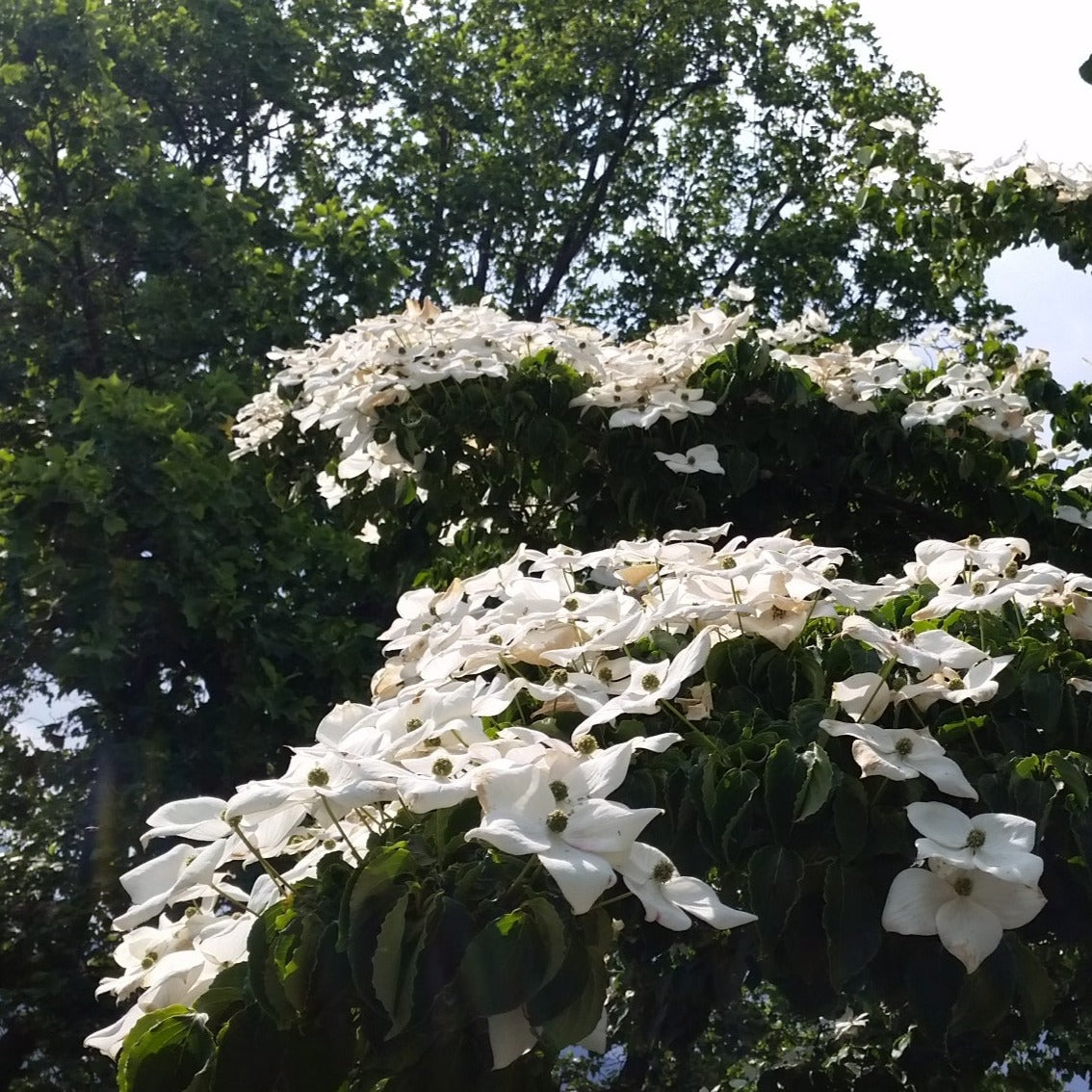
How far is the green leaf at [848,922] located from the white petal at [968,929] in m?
0.05

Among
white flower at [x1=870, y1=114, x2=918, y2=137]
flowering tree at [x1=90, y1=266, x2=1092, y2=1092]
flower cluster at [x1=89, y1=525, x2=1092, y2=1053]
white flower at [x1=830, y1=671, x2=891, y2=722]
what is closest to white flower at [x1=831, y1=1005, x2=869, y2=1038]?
flowering tree at [x1=90, y1=266, x2=1092, y2=1092]

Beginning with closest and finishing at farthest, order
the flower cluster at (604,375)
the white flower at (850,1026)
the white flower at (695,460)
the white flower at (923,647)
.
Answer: the white flower at (923,647) < the white flower at (850,1026) < the white flower at (695,460) < the flower cluster at (604,375)

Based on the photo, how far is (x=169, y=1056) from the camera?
0.89 m

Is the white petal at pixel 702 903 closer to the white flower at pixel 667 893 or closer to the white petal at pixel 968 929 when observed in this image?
the white flower at pixel 667 893

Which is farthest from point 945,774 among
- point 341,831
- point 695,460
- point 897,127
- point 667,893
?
point 897,127

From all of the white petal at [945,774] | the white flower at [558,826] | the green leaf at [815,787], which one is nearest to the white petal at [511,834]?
the white flower at [558,826]

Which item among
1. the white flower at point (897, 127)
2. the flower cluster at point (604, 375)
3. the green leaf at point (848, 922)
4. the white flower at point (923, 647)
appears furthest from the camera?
the white flower at point (897, 127)

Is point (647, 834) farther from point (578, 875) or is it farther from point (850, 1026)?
point (850, 1026)

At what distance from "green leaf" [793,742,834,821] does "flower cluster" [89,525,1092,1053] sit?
0.11 feet

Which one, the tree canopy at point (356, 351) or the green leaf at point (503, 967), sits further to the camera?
the tree canopy at point (356, 351)

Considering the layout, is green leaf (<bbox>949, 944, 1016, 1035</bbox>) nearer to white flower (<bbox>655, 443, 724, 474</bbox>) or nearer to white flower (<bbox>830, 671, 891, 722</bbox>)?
white flower (<bbox>830, 671, 891, 722</bbox>)

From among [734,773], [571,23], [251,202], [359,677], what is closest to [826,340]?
[734,773]

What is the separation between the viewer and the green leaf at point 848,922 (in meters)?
0.93

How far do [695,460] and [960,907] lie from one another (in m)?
1.40
